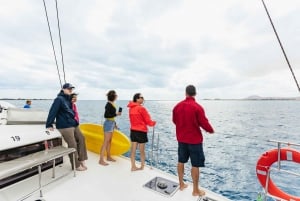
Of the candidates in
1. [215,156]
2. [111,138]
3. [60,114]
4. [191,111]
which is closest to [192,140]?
[191,111]

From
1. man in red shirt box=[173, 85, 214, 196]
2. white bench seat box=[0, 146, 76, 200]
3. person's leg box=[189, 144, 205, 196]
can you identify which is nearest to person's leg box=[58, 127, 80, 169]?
white bench seat box=[0, 146, 76, 200]

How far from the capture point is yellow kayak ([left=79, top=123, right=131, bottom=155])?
3.84m

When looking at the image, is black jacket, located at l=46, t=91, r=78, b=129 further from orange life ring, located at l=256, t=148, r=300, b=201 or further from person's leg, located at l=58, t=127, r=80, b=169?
orange life ring, located at l=256, t=148, r=300, b=201

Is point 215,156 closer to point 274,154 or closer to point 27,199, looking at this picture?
point 274,154

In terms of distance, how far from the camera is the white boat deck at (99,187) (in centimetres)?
253

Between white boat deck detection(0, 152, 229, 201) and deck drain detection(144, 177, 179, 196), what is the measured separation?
0.20ft

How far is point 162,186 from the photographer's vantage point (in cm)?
280

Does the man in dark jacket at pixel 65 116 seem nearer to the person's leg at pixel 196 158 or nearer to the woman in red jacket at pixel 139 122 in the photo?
the woman in red jacket at pixel 139 122

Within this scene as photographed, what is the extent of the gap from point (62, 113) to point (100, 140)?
52.6 inches

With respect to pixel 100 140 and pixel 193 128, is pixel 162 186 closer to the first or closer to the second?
pixel 193 128

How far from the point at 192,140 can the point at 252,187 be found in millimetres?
4065

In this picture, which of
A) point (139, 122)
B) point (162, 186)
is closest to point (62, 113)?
point (139, 122)

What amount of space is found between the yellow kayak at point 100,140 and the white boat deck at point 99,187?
1.40 ft

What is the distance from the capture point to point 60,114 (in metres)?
3.13
